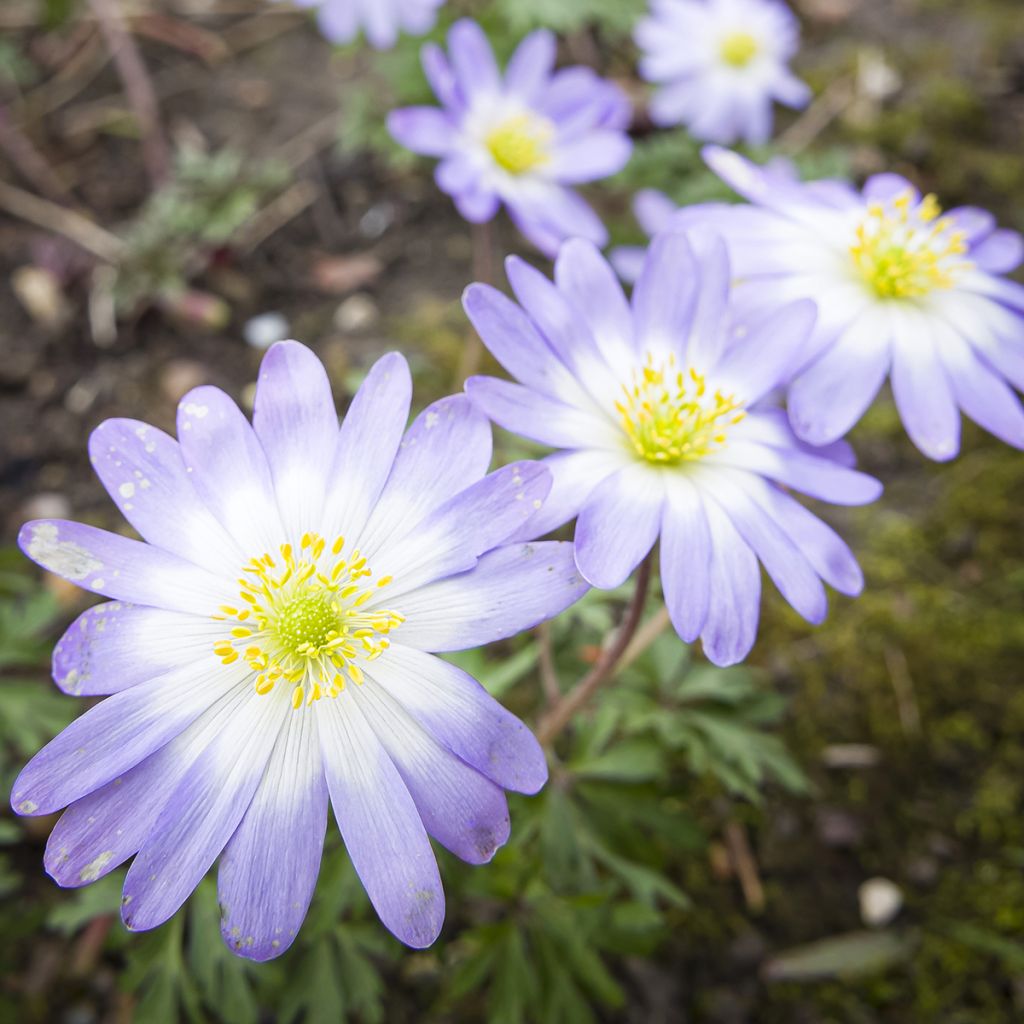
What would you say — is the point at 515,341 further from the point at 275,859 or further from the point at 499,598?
the point at 275,859

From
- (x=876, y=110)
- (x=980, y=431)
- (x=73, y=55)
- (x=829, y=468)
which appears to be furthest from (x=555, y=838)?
(x=73, y=55)

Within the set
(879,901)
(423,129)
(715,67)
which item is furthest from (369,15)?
(879,901)

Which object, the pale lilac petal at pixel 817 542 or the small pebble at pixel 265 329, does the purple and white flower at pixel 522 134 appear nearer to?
the small pebble at pixel 265 329

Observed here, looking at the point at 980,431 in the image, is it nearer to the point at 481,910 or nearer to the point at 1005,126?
the point at 1005,126

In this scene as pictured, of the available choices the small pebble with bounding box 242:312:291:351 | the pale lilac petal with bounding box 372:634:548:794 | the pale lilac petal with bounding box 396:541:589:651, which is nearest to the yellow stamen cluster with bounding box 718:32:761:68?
the small pebble with bounding box 242:312:291:351

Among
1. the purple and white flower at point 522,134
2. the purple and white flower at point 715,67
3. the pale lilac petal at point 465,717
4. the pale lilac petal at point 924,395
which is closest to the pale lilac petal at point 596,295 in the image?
the pale lilac petal at point 924,395

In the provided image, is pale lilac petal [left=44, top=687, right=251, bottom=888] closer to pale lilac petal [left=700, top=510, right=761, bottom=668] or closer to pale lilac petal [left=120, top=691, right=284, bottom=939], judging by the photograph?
pale lilac petal [left=120, top=691, right=284, bottom=939]
